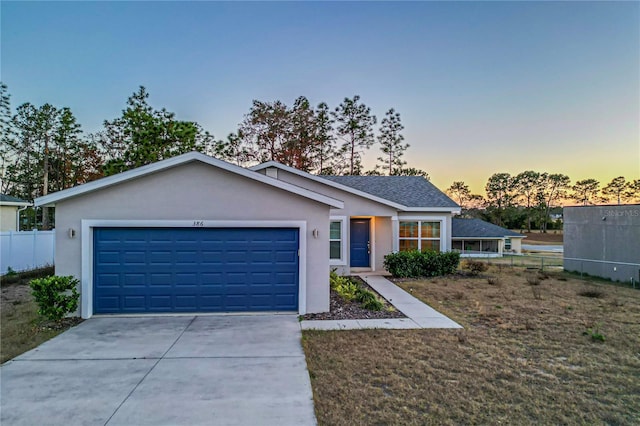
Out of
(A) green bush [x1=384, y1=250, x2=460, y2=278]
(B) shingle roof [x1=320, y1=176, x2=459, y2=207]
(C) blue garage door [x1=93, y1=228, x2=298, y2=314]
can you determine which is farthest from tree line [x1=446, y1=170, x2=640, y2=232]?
(C) blue garage door [x1=93, y1=228, x2=298, y2=314]

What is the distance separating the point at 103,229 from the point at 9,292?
6.00m

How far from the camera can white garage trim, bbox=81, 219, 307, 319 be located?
7617 millimetres

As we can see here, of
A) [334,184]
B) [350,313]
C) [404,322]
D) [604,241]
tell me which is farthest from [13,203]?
[604,241]

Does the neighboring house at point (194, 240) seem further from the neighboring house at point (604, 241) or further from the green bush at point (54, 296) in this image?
the neighboring house at point (604, 241)

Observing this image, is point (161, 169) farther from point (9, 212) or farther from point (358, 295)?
point (9, 212)

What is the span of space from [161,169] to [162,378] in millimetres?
4746

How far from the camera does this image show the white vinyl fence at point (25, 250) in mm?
12906

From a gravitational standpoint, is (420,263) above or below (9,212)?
below

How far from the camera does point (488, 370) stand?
497cm

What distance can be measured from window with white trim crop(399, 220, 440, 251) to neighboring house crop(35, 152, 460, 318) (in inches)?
304

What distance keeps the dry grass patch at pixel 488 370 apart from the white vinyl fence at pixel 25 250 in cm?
1351

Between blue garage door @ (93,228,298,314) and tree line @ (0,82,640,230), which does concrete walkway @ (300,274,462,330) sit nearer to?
blue garage door @ (93,228,298,314)

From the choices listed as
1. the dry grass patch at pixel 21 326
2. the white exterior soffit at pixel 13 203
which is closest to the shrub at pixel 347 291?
the dry grass patch at pixel 21 326

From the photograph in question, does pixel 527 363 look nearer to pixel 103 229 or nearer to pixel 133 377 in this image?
pixel 133 377
